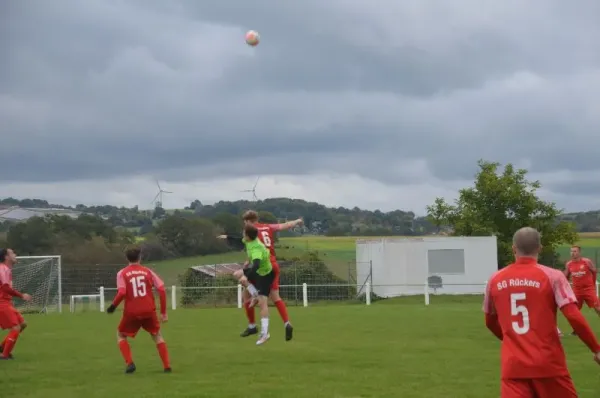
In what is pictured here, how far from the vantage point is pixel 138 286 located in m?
13.2

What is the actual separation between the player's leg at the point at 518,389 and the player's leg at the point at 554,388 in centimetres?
7

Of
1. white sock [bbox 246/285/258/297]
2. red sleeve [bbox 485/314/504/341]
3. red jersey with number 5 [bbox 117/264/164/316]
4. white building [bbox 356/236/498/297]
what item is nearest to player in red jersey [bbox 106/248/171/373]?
red jersey with number 5 [bbox 117/264/164/316]

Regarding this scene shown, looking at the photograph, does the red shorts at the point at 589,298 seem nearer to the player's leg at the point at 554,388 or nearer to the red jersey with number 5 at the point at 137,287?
the red jersey with number 5 at the point at 137,287

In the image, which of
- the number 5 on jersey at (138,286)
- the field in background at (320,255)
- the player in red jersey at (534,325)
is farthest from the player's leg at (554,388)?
the field in background at (320,255)

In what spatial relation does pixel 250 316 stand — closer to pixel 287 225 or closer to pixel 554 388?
pixel 287 225

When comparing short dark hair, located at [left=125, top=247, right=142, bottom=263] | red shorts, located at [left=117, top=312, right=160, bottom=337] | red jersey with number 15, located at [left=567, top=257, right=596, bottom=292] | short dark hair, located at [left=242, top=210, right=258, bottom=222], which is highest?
short dark hair, located at [left=242, top=210, right=258, bottom=222]

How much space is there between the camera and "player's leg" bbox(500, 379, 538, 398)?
6.67m

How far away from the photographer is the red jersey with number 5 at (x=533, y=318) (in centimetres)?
666

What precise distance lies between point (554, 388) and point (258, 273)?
882 cm

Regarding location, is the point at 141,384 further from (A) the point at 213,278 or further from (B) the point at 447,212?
(B) the point at 447,212

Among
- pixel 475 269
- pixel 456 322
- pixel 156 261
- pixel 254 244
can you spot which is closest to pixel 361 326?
pixel 456 322

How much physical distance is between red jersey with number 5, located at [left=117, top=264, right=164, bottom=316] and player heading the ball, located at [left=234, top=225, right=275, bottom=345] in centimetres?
197

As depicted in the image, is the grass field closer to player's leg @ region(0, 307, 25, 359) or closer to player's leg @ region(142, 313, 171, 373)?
player's leg @ region(142, 313, 171, 373)

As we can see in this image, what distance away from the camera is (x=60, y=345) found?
19.2 m
